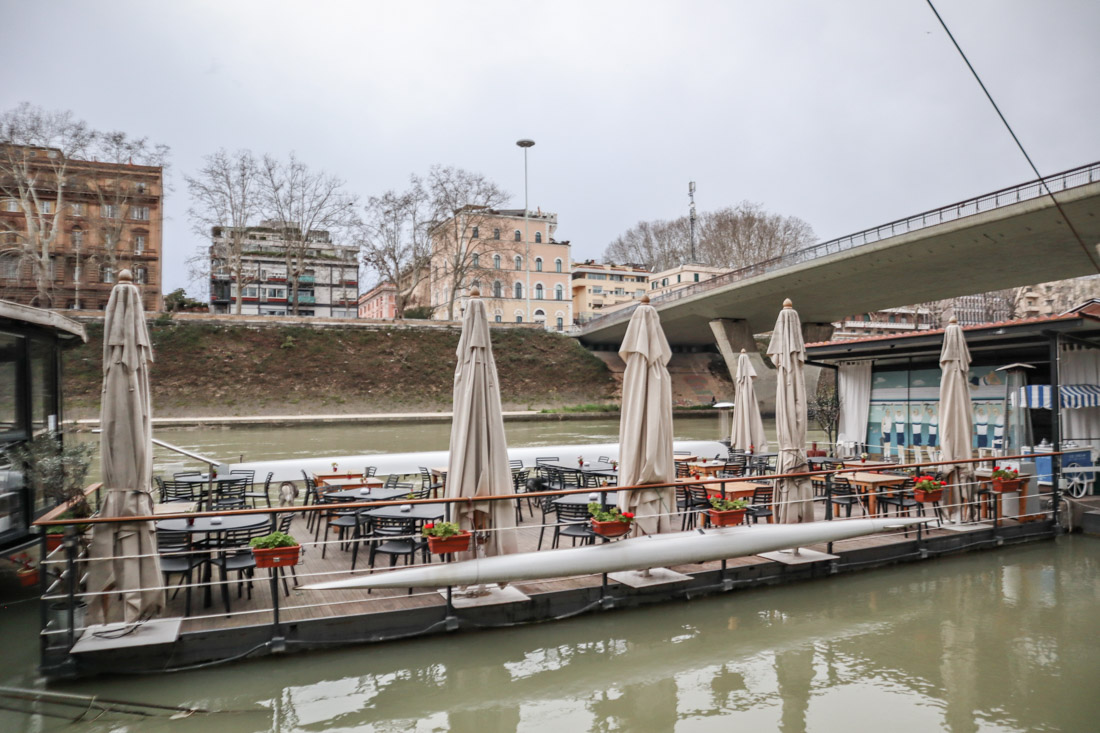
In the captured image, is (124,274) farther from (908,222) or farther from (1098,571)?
(908,222)

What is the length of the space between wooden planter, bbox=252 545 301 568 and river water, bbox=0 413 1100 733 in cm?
85

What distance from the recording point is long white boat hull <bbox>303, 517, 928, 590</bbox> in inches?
244

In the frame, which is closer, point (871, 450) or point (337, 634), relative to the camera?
point (337, 634)

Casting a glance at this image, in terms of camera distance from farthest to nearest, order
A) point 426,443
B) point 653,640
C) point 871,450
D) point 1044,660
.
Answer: point 426,443
point 871,450
point 653,640
point 1044,660

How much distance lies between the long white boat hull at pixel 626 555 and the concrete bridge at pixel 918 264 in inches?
443

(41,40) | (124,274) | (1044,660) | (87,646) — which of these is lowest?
(1044,660)

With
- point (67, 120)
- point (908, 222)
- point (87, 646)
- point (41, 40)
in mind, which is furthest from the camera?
point (67, 120)

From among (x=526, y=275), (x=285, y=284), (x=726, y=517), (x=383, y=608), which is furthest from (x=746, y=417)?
(x=285, y=284)

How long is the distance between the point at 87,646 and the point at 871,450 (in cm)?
1685

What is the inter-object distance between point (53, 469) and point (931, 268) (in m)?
31.6

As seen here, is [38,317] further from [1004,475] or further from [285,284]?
[285,284]

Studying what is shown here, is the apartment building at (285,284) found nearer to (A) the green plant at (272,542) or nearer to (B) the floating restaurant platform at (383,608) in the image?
(B) the floating restaurant platform at (383,608)

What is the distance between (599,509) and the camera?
24.4ft

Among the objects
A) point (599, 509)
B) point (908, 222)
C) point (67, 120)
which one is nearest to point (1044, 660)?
point (599, 509)
